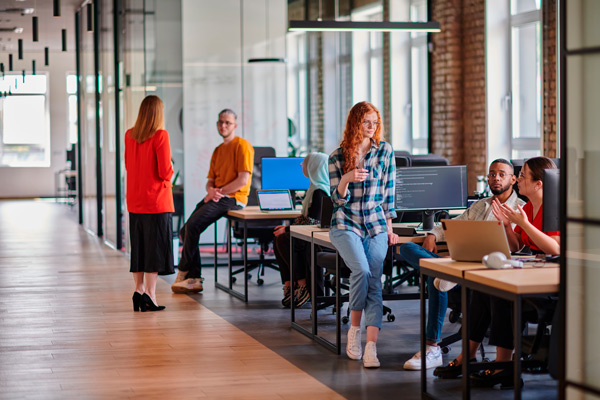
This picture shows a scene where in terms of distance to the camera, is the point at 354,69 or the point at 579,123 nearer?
the point at 579,123

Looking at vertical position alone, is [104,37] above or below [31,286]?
above

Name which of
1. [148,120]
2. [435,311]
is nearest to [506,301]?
[435,311]

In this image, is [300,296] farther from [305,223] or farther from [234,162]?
[234,162]

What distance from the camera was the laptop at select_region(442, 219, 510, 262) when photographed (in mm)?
4109

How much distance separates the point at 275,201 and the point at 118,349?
2.14 meters

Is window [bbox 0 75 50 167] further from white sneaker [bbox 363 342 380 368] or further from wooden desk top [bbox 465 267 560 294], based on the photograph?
wooden desk top [bbox 465 267 560 294]

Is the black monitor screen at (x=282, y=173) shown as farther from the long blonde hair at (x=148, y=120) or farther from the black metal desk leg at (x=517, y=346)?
the black metal desk leg at (x=517, y=346)

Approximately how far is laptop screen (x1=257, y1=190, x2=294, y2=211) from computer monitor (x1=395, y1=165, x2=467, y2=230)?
167 cm

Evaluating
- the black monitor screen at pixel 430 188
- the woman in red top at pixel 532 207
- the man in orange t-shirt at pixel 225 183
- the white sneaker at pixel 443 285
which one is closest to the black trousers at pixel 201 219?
the man in orange t-shirt at pixel 225 183

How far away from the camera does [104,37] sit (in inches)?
513

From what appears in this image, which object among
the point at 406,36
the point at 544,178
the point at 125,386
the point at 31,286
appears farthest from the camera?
the point at 406,36

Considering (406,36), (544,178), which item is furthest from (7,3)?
(544,178)

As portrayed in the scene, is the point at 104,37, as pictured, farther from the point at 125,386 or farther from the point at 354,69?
the point at 125,386

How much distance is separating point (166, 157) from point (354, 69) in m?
6.35
